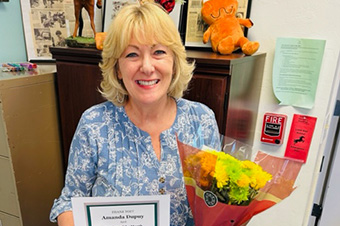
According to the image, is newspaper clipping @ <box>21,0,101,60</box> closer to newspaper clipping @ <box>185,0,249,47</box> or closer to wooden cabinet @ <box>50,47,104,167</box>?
wooden cabinet @ <box>50,47,104,167</box>

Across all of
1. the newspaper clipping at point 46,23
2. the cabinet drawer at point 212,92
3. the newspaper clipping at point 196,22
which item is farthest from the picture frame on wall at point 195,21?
the newspaper clipping at point 46,23

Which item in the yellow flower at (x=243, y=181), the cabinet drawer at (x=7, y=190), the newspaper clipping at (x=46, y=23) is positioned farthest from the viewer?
the newspaper clipping at (x=46, y=23)

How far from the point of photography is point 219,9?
1.21 m

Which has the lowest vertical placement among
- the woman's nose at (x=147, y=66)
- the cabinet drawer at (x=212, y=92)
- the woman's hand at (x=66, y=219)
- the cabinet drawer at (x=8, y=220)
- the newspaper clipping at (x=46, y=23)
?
the cabinet drawer at (x=8, y=220)

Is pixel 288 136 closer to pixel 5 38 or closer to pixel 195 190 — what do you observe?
pixel 195 190

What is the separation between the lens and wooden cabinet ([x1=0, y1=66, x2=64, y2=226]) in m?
1.22

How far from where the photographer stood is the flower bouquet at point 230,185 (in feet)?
1.92

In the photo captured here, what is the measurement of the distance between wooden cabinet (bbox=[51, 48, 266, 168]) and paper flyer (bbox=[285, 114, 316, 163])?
20cm

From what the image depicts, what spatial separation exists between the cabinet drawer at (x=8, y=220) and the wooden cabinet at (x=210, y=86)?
41cm

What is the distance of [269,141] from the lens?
1480 millimetres

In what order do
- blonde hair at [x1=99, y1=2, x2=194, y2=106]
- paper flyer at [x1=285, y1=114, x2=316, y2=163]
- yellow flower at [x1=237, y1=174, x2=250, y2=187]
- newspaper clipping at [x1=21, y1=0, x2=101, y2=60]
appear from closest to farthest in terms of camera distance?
yellow flower at [x1=237, y1=174, x2=250, y2=187] < blonde hair at [x1=99, y1=2, x2=194, y2=106] < paper flyer at [x1=285, y1=114, x2=316, y2=163] < newspaper clipping at [x1=21, y1=0, x2=101, y2=60]

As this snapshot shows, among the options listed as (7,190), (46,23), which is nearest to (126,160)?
(7,190)

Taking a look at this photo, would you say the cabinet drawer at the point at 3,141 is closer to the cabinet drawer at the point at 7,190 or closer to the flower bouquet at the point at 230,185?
the cabinet drawer at the point at 7,190

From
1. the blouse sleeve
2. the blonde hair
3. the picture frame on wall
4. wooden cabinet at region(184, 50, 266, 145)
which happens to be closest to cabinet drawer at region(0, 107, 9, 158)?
the blouse sleeve
